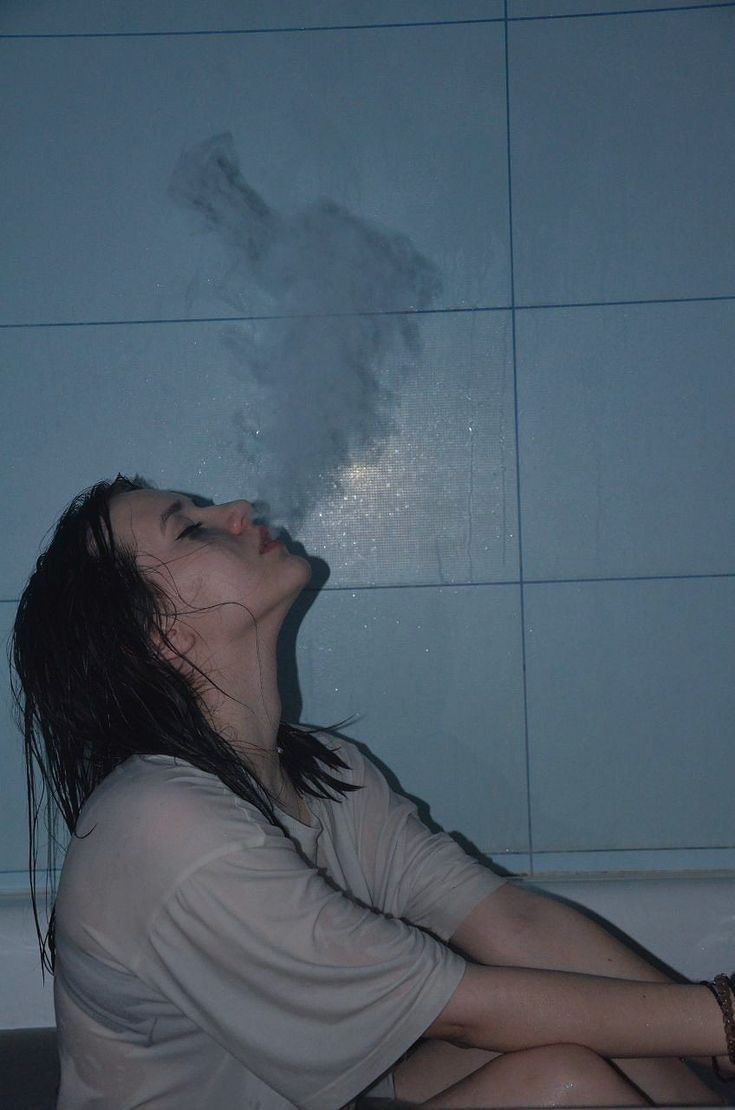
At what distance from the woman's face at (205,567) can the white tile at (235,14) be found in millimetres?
937

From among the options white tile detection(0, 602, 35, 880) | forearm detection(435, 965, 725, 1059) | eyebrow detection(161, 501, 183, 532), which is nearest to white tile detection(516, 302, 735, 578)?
eyebrow detection(161, 501, 183, 532)

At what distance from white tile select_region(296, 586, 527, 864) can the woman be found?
412 millimetres

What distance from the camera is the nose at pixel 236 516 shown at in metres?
1.10

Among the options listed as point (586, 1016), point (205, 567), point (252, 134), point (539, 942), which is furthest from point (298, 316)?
point (586, 1016)

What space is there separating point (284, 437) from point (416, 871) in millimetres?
746

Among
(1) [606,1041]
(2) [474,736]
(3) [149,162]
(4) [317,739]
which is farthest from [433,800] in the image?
(3) [149,162]

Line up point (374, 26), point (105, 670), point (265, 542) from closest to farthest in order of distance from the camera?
point (105, 670)
point (265, 542)
point (374, 26)

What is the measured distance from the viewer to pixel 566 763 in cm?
159

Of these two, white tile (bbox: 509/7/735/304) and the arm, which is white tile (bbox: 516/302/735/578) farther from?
the arm

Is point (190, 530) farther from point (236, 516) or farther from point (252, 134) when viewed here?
point (252, 134)

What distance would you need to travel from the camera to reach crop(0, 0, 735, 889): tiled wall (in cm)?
156

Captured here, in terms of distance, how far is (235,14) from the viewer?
1558mm

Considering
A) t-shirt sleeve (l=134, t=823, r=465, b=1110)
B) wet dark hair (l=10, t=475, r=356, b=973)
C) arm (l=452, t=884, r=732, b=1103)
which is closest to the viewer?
t-shirt sleeve (l=134, t=823, r=465, b=1110)

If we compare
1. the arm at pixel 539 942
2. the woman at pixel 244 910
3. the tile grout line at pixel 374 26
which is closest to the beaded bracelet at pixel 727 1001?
the woman at pixel 244 910
